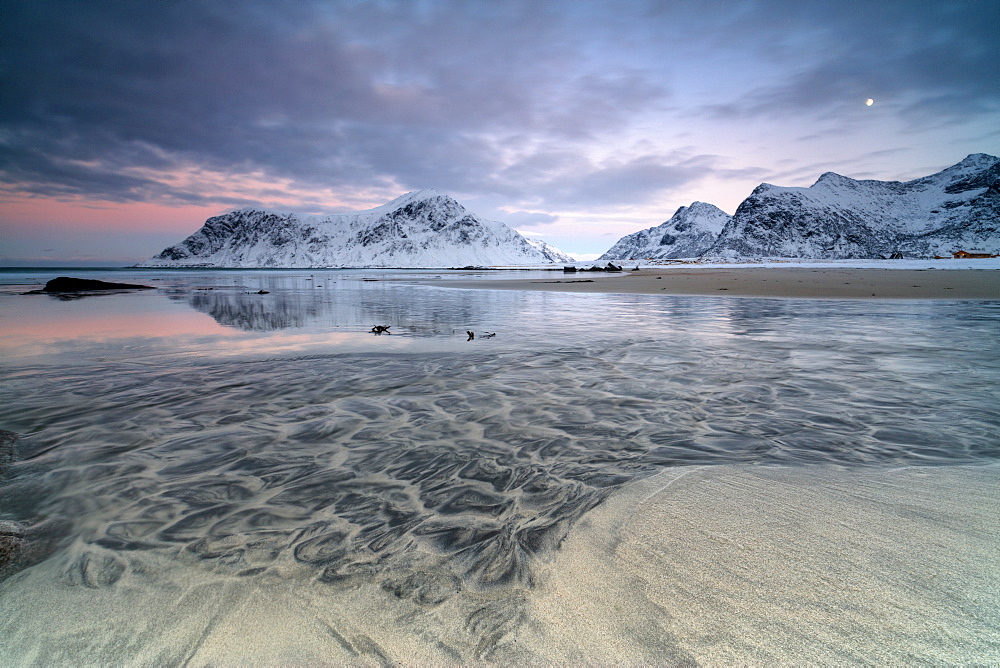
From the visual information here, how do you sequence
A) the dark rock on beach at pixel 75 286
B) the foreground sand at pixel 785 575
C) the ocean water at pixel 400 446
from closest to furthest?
the foreground sand at pixel 785 575 < the ocean water at pixel 400 446 < the dark rock on beach at pixel 75 286

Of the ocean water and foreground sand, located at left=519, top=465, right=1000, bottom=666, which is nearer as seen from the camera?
foreground sand, located at left=519, top=465, right=1000, bottom=666

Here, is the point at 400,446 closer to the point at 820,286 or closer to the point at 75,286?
the point at 820,286

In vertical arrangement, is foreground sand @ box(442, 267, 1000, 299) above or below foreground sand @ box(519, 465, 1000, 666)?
above

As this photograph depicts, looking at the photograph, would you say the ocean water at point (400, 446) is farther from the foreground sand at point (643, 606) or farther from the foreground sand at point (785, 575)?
the foreground sand at point (785, 575)

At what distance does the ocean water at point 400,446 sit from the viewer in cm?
238

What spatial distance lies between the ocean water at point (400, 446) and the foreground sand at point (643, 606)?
3 cm

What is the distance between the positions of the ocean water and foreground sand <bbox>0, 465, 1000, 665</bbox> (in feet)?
0.10

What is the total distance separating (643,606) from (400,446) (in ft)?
9.06

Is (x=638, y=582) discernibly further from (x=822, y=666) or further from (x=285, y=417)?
(x=285, y=417)

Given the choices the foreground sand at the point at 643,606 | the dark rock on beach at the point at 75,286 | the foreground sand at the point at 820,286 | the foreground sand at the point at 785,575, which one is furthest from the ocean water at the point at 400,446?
the dark rock on beach at the point at 75,286

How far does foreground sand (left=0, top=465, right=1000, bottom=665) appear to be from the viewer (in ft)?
6.05

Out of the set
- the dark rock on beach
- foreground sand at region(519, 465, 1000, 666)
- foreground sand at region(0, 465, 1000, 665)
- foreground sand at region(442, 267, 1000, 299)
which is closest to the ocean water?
foreground sand at region(0, 465, 1000, 665)

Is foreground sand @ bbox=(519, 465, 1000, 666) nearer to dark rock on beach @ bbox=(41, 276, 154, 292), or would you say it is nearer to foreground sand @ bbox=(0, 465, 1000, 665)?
foreground sand @ bbox=(0, 465, 1000, 665)

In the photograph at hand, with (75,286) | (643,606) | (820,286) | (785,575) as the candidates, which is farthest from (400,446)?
(75,286)
